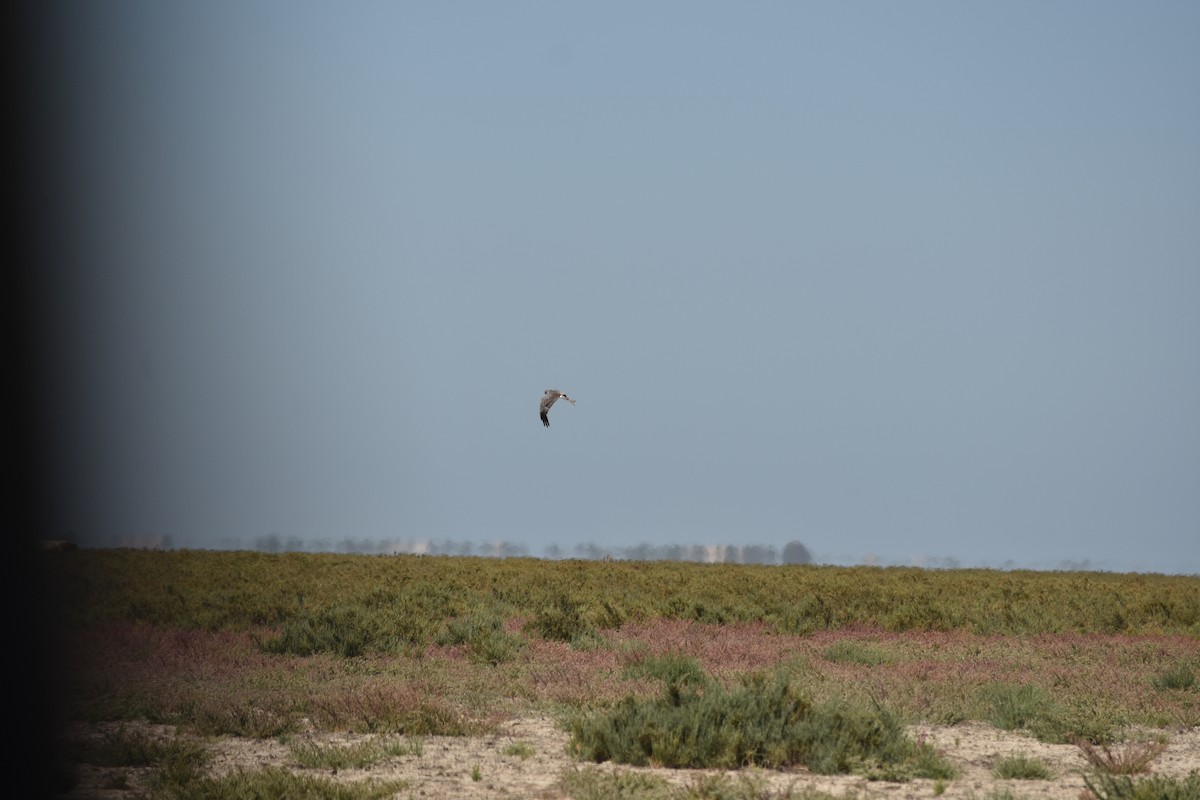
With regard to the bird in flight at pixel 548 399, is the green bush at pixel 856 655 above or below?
below

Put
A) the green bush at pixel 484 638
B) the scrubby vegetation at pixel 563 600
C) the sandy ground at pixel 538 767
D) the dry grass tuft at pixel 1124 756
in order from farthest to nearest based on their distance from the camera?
the scrubby vegetation at pixel 563 600 → the green bush at pixel 484 638 → the dry grass tuft at pixel 1124 756 → the sandy ground at pixel 538 767

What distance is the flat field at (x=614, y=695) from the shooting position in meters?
11.3

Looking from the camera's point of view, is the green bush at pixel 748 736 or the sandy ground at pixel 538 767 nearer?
the sandy ground at pixel 538 767

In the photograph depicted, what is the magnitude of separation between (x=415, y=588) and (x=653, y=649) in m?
11.0

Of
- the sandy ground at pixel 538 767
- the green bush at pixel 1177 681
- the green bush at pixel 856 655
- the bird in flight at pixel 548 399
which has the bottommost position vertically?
the sandy ground at pixel 538 767

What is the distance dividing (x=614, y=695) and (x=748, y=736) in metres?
3.41

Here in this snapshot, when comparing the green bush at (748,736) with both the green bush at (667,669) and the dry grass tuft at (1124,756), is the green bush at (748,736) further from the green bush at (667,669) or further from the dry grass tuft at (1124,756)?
the green bush at (667,669)

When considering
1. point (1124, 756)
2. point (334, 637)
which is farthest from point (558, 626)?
point (1124, 756)

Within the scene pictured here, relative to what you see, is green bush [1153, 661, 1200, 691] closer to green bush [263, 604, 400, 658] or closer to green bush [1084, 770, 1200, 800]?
green bush [1084, 770, 1200, 800]

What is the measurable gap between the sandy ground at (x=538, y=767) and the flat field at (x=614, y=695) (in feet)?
0.16

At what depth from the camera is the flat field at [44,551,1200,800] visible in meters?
11.3

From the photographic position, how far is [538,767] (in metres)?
11.7

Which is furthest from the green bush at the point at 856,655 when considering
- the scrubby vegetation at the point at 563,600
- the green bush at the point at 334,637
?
the green bush at the point at 334,637

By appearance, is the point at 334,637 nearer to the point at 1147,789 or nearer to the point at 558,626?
the point at 558,626
